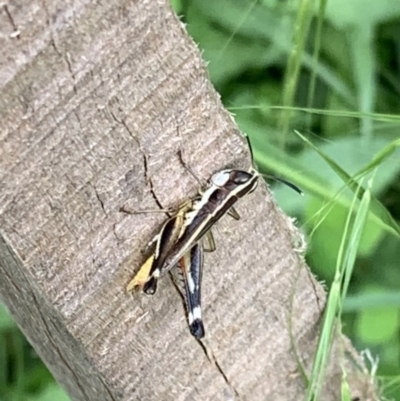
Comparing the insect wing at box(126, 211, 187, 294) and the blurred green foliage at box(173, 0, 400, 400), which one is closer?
the insect wing at box(126, 211, 187, 294)

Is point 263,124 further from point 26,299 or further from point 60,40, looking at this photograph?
point 60,40

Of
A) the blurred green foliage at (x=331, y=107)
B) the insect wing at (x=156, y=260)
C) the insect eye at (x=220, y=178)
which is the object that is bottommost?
the insect wing at (x=156, y=260)

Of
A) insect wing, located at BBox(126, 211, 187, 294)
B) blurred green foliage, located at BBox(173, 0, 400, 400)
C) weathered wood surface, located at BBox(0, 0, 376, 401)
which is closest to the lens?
weathered wood surface, located at BBox(0, 0, 376, 401)

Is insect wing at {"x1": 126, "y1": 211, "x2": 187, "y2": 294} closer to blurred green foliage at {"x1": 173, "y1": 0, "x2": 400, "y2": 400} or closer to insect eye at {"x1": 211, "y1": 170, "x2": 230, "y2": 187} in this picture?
insect eye at {"x1": 211, "y1": 170, "x2": 230, "y2": 187}

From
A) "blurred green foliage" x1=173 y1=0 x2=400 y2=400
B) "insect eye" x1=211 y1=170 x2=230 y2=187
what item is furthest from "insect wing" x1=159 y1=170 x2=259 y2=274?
"blurred green foliage" x1=173 y1=0 x2=400 y2=400

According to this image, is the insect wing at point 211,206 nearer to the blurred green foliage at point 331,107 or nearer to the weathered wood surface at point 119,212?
the weathered wood surface at point 119,212

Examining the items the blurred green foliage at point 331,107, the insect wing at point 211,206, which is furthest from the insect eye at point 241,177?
the blurred green foliage at point 331,107

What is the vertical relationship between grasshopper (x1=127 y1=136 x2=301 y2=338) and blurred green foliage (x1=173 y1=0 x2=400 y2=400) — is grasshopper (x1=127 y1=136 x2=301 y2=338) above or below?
below

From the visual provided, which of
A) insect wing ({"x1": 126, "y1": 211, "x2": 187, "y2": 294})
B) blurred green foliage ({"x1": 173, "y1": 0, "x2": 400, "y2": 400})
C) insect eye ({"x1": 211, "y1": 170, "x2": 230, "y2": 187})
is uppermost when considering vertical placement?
blurred green foliage ({"x1": 173, "y1": 0, "x2": 400, "y2": 400})
